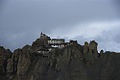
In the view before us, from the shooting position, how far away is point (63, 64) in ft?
379

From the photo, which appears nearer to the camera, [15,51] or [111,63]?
[111,63]

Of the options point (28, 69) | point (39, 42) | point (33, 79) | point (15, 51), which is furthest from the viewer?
point (39, 42)

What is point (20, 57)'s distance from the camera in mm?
121188

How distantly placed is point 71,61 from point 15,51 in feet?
107

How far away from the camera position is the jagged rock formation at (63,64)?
366ft

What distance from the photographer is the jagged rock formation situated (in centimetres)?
11162

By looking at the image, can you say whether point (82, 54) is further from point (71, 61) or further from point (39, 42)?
point (39, 42)

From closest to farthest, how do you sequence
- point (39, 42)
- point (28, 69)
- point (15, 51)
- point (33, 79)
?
point (33, 79)
point (28, 69)
point (15, 51)
point (39, 42)

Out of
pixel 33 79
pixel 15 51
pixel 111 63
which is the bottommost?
pixel 33 79

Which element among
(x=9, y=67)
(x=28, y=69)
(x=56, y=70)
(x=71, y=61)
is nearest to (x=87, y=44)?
(x=71, y=61)

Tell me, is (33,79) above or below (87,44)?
below

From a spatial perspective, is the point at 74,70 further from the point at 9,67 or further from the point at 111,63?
the point at 9,67

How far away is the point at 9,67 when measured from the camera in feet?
395

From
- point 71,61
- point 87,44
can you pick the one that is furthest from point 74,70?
point 87,44
